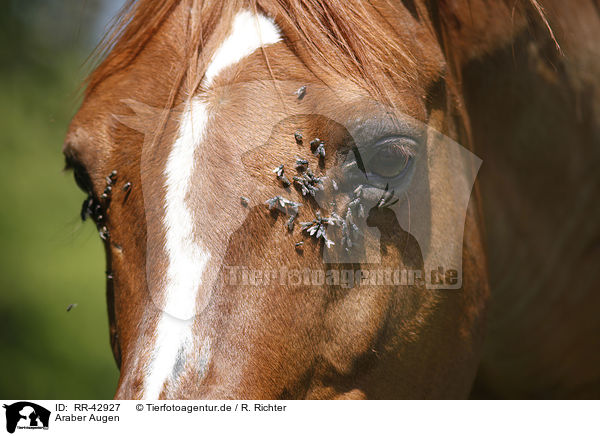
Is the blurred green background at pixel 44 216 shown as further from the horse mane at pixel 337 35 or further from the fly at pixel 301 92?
the fly at pixel 301 92

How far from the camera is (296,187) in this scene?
757 millimetres

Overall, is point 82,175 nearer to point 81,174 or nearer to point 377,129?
point 81,174

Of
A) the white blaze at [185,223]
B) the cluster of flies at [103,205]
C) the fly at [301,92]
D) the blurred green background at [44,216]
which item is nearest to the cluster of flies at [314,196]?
the fly at [301,92]

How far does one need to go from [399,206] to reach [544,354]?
0.92m

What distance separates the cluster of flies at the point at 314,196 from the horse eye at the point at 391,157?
0.16 ft

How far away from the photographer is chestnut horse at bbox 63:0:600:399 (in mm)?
720

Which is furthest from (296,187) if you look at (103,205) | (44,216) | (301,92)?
(44,216)

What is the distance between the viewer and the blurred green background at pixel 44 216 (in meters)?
1.27

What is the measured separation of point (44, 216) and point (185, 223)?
1663 mm

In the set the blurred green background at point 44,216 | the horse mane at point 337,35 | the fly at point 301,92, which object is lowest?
the blurred green background at point 44,216

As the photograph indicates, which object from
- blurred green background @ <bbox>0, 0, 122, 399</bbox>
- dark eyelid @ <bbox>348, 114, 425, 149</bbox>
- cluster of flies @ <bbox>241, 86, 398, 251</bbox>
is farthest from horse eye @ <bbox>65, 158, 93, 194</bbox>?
dark eyelid @ <bbox>348, 114, 425, 149</bbox>

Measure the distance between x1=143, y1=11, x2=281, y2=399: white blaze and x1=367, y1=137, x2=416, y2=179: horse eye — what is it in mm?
257
